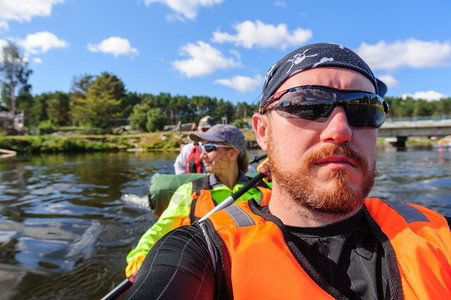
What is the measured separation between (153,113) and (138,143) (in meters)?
12.9

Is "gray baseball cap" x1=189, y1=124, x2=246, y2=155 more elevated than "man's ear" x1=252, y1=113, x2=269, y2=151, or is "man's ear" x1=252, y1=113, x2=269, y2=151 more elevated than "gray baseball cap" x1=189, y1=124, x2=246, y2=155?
"man's ear" x1=252, y1=113, x2=269, y2=151

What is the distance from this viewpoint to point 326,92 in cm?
134

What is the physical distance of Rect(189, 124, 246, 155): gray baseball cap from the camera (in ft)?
11.4

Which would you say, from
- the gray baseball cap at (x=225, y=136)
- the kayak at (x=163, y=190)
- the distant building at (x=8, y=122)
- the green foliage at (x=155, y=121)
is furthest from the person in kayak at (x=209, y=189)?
the distant building at (x=8, y=122)

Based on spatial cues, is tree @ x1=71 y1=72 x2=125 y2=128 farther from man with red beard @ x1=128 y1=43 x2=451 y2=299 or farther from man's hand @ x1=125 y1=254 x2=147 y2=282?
man with red beard @ x1=128 y1=43 x2=451 y2=299

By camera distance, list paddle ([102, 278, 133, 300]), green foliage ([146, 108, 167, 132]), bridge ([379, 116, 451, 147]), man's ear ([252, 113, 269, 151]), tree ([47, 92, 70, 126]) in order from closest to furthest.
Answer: man's ear ([252, 113, 269, 151]) → paddle ([102, 278, 133, 300]) → bridge ([379, 116, 451, 147]) → green foliage ([146, 108, 167, 132]) → tree ([47, 92, 70, 126])

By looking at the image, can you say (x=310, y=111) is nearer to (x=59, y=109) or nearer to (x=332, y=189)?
(x=332, y=189)

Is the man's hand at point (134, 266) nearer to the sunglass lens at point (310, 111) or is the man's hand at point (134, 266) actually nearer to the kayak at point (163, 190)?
the kayak at point (163, 190)

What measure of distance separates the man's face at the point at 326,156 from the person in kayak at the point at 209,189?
1.17 metres

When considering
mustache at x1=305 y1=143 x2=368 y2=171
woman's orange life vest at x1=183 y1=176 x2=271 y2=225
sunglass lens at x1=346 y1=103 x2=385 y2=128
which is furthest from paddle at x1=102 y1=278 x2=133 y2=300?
sunglass lens at x1=346 y1=103 x2=385 y2=128

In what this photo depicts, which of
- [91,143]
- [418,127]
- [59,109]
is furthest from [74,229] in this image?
[59,109]

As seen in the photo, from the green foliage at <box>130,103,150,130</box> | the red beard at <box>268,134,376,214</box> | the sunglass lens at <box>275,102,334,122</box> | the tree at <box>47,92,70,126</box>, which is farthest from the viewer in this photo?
the tree at <box>47,92,70,126</box>

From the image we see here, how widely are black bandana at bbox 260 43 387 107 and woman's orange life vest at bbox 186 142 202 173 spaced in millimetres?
4831

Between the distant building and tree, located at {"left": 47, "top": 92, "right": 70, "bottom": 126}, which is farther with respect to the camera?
tree, located at {"left": 47, "top": 92, "right": 70, "bottom": 126}
